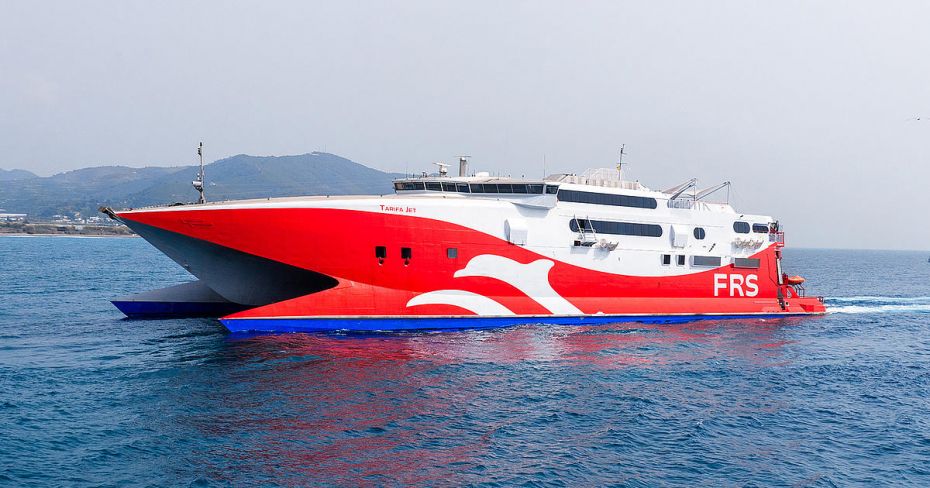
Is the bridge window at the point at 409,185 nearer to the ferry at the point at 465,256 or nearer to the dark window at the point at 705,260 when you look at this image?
the ferry at the point at 465,256

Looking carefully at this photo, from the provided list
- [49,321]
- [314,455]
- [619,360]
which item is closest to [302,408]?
[314,455]

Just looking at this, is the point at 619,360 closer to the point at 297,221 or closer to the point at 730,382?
the point at 730,382

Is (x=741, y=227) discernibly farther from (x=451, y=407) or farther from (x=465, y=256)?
(x=451, y=407)

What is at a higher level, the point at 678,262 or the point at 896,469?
the point at 678,262

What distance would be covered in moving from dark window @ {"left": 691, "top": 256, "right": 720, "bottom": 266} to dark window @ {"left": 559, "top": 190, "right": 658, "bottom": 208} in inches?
142

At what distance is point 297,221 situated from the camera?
2444 cm

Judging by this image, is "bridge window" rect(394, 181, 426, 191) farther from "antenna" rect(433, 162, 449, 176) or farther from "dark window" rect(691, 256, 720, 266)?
"dark window" rect(691, 256, 720, 266)

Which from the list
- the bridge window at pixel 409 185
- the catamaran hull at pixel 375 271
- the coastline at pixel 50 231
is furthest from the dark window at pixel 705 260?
the coastline at pixel 50 231

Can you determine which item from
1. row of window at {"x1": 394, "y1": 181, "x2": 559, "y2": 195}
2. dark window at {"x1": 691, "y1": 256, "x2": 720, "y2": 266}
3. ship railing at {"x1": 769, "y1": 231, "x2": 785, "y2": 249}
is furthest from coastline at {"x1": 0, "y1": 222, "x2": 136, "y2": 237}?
ship railing at {"x1": 769, "y1": 231, "x2": 785, "y2": 249}

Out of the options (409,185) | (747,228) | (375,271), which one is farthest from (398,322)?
(747,228)

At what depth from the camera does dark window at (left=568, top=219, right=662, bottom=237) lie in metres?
29.5

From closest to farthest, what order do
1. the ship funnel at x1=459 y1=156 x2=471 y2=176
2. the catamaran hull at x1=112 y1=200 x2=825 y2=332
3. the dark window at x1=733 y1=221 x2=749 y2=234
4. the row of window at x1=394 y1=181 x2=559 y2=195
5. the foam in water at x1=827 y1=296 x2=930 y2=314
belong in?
the catamaran hull at x1=112 y1=200 x2=825 y2=332, the row of window at x1=394 y1=181 x2=559 y2=195, the ship funnel at x1=459 y1=156 x2=471 y2=176, the dark window at x1=733 y1=221 x2=749 y2=234, the foam in water at x1=827 y1=296 x2=930 y2=314

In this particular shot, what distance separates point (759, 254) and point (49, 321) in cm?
3526

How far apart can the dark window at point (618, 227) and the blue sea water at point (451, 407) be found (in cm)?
484
